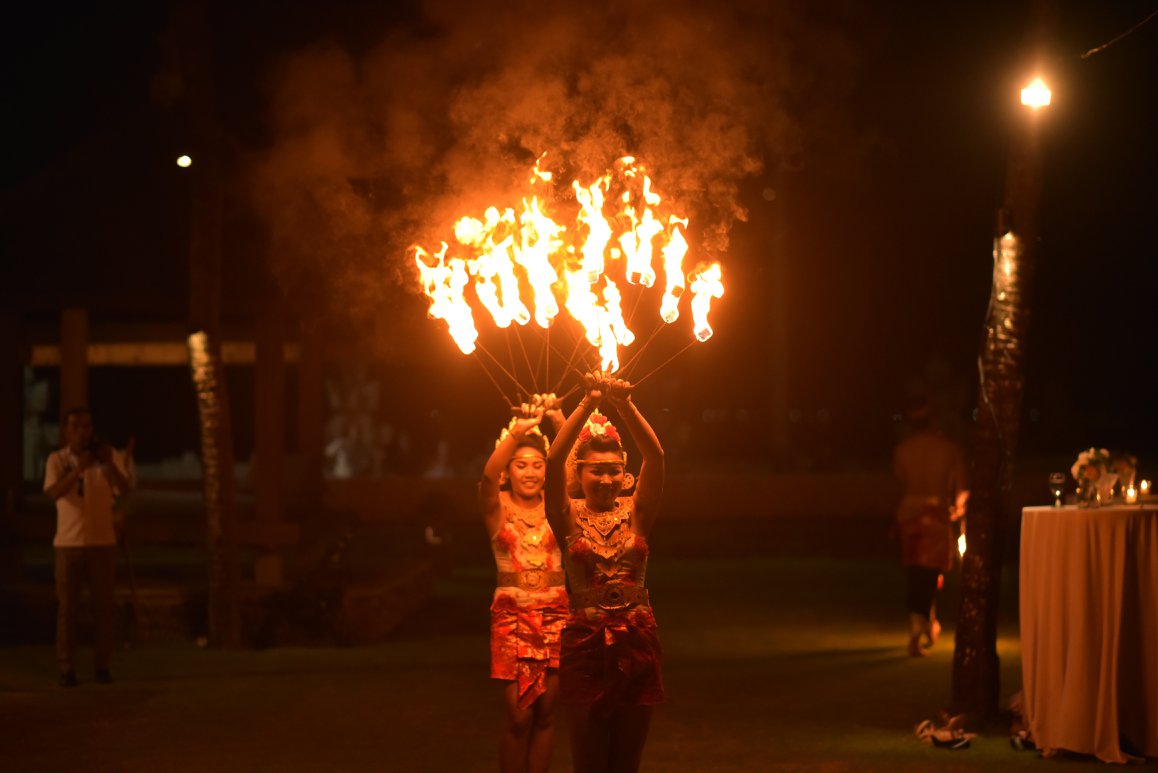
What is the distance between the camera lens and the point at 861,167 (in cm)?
2983

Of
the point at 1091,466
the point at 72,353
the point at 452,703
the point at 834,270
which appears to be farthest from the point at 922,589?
the point at 834,270

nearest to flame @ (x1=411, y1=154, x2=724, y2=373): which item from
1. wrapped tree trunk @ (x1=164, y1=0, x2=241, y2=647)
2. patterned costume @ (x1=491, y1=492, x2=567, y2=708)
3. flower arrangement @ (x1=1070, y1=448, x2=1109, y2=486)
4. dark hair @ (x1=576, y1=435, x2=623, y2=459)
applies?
dark hair @ (x1=576, y1=435, x2=623, y2=459)

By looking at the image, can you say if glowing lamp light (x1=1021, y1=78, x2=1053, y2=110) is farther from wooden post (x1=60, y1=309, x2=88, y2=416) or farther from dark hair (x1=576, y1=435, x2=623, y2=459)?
wooden post (x1=60, y1=309, x2=88, y2=416)

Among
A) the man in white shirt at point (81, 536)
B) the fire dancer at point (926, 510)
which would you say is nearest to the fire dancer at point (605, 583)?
the man in white shirt at point (81, 536)

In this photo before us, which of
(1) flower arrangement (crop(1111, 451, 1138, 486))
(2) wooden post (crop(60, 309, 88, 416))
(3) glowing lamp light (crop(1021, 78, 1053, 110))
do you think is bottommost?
(1) flower arrangement (crop(1111, 451, 1138, 486))

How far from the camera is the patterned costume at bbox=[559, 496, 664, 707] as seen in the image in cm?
588

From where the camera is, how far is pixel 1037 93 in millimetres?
8984

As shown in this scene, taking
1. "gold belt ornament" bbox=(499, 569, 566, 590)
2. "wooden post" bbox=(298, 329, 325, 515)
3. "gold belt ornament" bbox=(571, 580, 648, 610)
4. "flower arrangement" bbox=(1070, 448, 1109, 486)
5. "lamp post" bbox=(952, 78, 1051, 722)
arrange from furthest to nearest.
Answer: "wooden post" bbox=(298, 329, 325, 515), "lamp post" bbox=(952, 78, 1051, 722), "flower arrangement" bbox=(1070, 448, 1109, 486), "gold belt ornament" bbox=(499, 569, 566, 590), "gold belt ornament" bbox=(571, 580, 648, 610)

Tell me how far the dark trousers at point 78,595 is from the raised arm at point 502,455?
5.01m

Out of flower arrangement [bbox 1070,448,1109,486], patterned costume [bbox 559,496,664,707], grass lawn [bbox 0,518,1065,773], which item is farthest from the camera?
flower arrangement [bbox 1070,448,1109,486]

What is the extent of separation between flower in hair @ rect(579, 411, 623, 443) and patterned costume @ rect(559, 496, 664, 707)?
263 mm

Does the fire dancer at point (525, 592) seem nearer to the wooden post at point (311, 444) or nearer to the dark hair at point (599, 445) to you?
the dark hair at point (599, 445)

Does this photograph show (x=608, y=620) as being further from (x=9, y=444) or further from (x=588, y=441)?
(x=9, y=444)

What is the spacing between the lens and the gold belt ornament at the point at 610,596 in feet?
19.7
